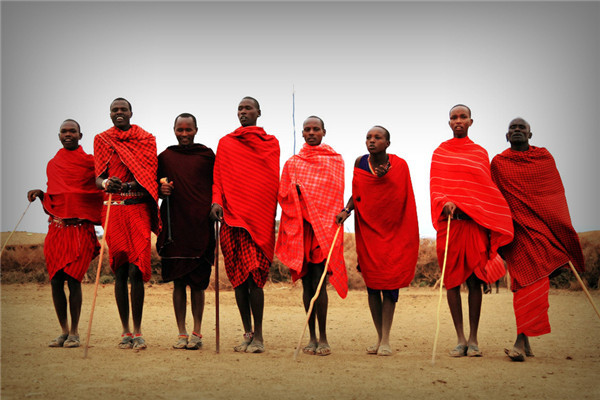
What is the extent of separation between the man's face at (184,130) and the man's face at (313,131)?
135cm

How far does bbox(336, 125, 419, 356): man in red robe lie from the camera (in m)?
6.71

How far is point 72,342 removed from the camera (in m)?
6.83

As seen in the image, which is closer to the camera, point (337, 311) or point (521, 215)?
point (521, 215)

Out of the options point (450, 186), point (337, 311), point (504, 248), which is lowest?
point (337, 311)

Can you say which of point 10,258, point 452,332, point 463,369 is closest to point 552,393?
point 463,369

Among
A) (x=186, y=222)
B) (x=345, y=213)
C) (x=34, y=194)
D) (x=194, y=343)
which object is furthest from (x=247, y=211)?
(x=34, y=194)

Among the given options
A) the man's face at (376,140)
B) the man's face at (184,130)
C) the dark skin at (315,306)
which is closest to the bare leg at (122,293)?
the man's face at (184,130)

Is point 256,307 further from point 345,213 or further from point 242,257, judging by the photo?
point 345,213

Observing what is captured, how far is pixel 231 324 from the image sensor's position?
31.0 feet

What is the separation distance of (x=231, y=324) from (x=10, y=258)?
10.4m

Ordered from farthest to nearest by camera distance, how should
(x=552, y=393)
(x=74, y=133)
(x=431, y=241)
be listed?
(x=431, y=241), (x=74, y=133), (x=552, y=393)

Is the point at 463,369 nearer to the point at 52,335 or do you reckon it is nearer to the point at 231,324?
the point at 231,324

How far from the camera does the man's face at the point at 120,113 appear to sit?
7027mm

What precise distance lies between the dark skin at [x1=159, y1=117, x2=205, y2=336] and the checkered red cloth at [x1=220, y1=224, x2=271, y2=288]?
52 cm
